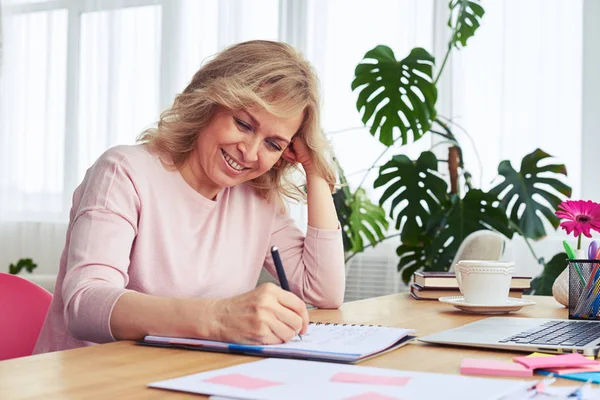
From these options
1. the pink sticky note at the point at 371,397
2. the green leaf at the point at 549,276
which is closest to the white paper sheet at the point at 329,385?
the pink sticky note at the point at 371,397

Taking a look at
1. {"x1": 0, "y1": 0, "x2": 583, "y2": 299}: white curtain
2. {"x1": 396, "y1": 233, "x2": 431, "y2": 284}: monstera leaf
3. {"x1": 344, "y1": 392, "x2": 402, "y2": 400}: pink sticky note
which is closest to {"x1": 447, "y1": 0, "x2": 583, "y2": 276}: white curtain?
{"x1": 0, "y1": 0, "x2": 583, "y2": 299}: white curtain

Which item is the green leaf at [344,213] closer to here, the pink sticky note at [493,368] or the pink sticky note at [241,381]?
the pink sticky note at [493,368]

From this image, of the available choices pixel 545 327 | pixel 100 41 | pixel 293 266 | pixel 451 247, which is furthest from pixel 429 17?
pixel 545 327

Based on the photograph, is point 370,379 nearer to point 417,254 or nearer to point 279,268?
point 279,268

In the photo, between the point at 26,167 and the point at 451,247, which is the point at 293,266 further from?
the point at 26,167

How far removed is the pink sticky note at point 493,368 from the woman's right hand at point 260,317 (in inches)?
9.2

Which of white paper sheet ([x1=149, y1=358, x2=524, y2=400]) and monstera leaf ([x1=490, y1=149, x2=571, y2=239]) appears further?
monstera leaf ([x1=490, y1=149, x2=571, y2=239])

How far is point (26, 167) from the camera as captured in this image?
503 centimetres

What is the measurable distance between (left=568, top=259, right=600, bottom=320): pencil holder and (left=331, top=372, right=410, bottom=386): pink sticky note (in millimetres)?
726

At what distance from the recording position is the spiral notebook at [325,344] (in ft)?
3.12

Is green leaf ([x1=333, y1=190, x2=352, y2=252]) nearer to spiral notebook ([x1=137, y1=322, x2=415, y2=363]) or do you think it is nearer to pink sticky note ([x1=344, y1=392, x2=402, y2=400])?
spiral notebook ([x1=137, y1=322, x2=415, y2=363])

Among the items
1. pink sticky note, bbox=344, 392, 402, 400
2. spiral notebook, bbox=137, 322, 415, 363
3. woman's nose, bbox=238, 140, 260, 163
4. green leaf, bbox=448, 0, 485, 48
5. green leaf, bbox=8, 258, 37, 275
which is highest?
green leaf, bbox=448, 0, 485, 48

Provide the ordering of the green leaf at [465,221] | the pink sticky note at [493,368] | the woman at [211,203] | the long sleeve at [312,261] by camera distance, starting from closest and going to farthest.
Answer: the pink sticky note at [493,368] → the woman at [211,203] → the long sleeve at [312,261] → the green leaf at [465,221]

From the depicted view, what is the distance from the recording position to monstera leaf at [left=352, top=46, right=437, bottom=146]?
126 inches
